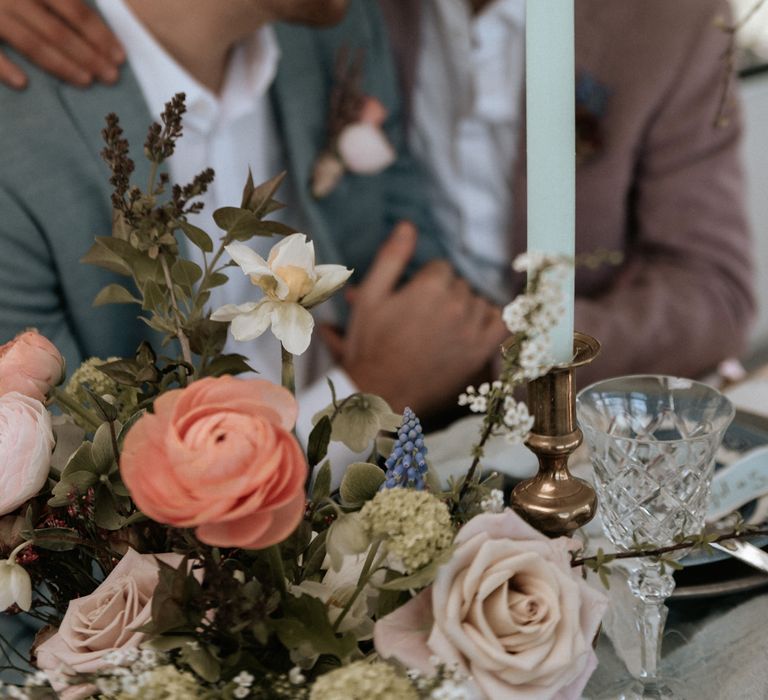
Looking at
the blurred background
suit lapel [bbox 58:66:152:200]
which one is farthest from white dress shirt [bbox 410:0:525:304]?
the blurred background

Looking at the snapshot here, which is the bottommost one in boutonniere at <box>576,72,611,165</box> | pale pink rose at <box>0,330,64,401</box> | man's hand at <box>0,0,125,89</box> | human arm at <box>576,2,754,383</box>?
human arm at <box>576,2,754,383</box>

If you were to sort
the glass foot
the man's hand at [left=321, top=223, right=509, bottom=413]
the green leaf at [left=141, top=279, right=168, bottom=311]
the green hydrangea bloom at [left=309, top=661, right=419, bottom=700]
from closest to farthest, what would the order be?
the green hydrangea bloom at [left=309, top=661, right=419, bottom=700] < the green leaf at [left=141, top=279, right=168, bottom=311] < the glass foot < the man's hand at [left=321, top=223, right=509, bottom=413]

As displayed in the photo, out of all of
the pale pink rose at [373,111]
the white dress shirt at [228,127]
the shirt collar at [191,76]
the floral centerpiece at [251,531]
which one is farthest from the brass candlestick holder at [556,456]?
the pale pink rose at [373,111]

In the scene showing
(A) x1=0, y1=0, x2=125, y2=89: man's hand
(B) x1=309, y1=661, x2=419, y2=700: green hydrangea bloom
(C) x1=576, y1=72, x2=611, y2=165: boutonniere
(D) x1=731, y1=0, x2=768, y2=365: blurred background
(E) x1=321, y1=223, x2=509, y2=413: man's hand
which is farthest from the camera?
(D) x1=731, y1=0, x2=768, y2=365: blurred background

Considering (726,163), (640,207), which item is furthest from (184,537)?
(726,163)

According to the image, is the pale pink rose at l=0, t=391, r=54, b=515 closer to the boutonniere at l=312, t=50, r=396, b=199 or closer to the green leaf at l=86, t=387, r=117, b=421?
the green leaf at l=86, t=387, r=117, b=421

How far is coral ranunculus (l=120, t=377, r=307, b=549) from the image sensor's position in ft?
1.00

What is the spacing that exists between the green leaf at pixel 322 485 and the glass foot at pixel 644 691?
22cm

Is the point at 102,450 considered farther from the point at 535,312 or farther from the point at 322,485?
the point at 535,312

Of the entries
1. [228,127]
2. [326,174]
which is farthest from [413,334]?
[228,127]

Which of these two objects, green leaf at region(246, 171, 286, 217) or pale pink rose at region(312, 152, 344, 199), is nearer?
green leaf at region(246, 171, 286, 217)

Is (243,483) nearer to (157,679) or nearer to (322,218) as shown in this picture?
(157,679)

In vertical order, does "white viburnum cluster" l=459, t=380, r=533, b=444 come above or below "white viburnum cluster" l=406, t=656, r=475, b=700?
above

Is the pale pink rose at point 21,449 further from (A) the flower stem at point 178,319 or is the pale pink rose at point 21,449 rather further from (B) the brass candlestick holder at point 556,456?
(B) the brass candlestick holder at point 556,456
